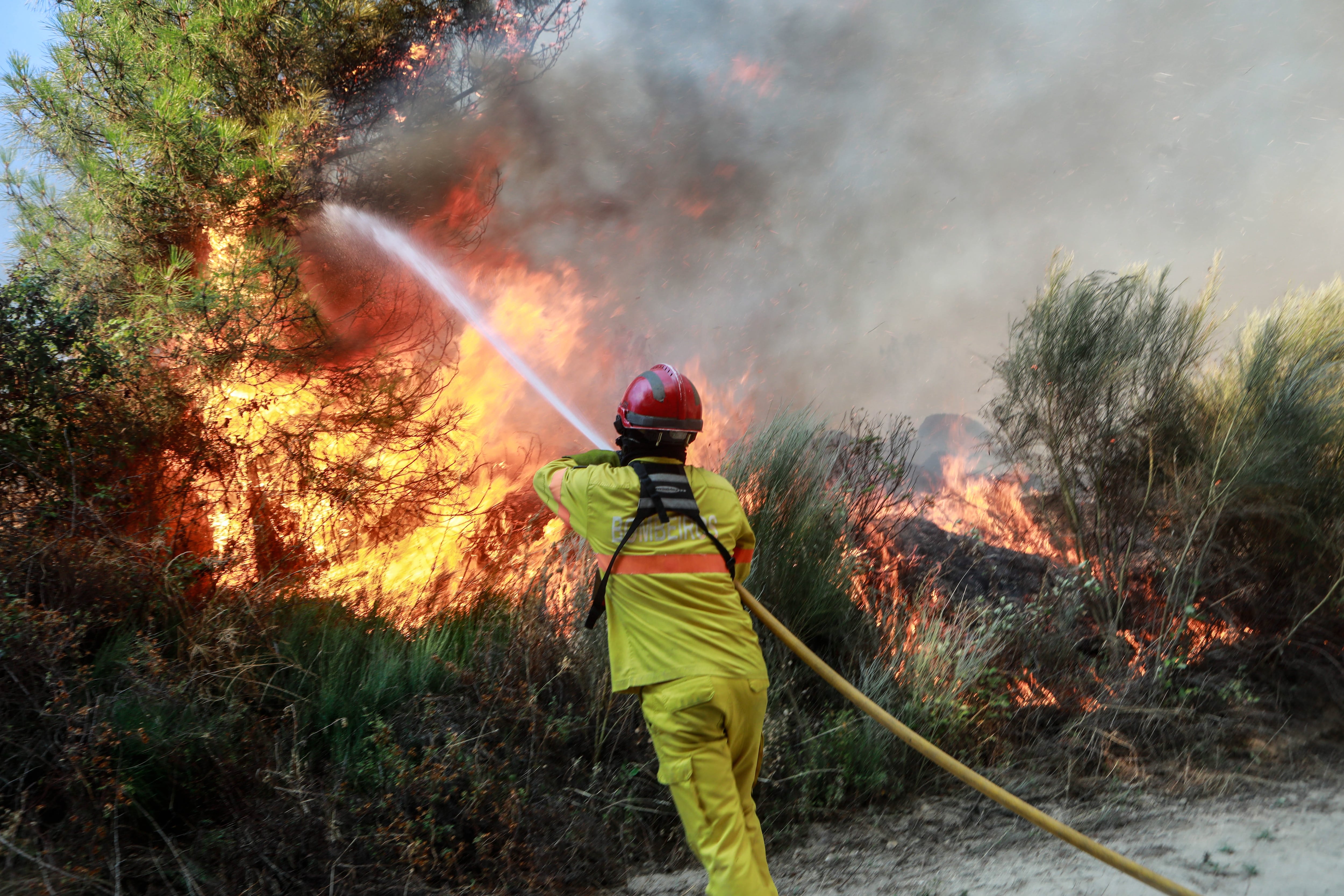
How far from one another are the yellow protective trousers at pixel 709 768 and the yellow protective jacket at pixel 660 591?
6 centimetres

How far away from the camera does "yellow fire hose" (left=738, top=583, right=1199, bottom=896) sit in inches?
109

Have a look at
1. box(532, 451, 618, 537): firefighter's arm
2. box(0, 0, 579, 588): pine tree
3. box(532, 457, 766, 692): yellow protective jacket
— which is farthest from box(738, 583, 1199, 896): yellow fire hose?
box(0, 0, 579, 588): pine tree

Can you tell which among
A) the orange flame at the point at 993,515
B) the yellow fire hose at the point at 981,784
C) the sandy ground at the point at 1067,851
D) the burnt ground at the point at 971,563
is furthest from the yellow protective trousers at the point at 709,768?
the orange flame at the point at 993,515

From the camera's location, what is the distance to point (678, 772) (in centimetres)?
259

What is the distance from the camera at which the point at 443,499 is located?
6387 mm

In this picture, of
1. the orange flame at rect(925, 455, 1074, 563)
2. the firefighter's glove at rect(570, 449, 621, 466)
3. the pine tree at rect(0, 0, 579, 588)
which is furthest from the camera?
the orange flame at rect(925, 455, 1074, 563)

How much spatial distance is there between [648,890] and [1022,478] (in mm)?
6024

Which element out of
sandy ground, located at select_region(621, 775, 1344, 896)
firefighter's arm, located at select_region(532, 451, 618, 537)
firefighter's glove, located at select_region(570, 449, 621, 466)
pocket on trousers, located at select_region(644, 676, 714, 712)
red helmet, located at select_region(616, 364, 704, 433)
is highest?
red helmet, located at select_region(616, 364, 704, 433)

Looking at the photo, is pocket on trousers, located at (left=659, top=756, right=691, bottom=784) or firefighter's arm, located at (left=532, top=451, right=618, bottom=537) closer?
pocket on trousers, located at (left=659, top=756, right=691, bottom=784)

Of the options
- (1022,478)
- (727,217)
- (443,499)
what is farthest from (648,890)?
(727,217)

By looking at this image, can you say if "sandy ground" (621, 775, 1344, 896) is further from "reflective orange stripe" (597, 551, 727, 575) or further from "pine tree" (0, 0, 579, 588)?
"pine tree" (0, 0, 579, 588)

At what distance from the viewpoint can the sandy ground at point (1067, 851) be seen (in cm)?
381

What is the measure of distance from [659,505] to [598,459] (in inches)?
18.4

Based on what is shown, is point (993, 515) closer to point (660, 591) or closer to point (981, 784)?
point (981, 784)
